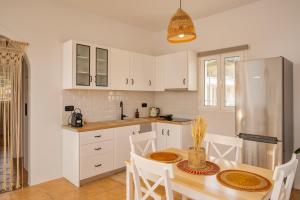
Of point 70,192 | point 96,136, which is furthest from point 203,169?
point 70,192

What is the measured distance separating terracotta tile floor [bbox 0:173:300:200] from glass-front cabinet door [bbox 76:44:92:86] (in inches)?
57.4

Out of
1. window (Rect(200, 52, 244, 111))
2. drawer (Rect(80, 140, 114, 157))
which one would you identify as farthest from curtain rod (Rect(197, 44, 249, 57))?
drawer (Rect(80, 140, 114, 157))

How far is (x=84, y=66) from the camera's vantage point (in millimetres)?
2992

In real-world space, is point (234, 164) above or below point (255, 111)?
below

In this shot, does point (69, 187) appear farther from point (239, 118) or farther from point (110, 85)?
point (239, 118)

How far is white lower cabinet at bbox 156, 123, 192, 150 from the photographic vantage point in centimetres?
342

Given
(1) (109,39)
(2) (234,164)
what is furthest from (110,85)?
(2) (234,164)

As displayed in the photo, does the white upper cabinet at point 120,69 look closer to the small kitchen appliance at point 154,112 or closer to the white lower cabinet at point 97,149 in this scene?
the white lower cabinet at point 97,149

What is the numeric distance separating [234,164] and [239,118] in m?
1.00

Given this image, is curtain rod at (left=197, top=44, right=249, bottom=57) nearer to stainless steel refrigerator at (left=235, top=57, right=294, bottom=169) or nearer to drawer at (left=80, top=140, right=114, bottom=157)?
stainless steel refrigerator at (left=235, top=57, right=294, bottom=169)

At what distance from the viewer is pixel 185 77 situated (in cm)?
357

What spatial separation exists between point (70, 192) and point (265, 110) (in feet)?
8.75

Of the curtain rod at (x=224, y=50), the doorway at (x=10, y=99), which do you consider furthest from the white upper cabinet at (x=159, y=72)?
the doorway at (x=10, y=99)

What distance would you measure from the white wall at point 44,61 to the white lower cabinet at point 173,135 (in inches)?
67.9
